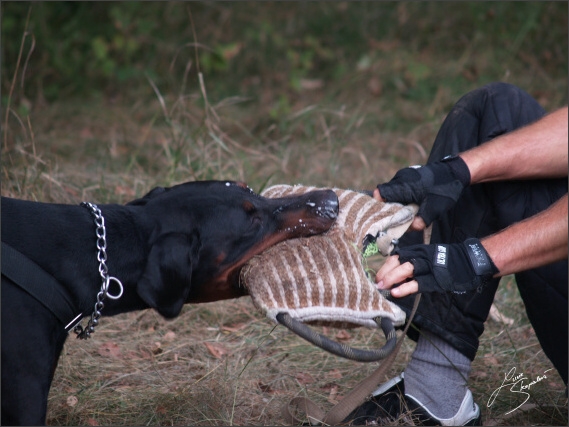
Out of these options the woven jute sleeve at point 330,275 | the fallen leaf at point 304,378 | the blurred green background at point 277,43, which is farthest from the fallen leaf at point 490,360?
the blurred green background at point 277,43

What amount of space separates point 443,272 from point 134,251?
1052 mm

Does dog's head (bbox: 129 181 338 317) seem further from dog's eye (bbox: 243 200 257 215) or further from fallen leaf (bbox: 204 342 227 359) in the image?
fallen leaf (bbox: 204 342 227 359)

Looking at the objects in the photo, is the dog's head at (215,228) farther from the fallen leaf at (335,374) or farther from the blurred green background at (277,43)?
the blurred green background at (277,43)

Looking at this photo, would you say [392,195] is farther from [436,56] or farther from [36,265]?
[436,56]

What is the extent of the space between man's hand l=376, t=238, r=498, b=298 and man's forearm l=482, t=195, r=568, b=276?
0.05 m

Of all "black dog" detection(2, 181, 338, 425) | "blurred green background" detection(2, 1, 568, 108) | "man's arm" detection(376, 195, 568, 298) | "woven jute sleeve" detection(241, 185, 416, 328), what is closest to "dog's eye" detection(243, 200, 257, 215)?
"black dog" detection(2, 181, 338, 425)

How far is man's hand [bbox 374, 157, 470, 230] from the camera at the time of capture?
8.90 feet

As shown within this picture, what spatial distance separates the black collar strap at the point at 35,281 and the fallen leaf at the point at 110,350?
1.16 metres

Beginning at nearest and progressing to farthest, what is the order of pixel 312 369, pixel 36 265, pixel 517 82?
pixel 36 265, pixel 312 369, pixel 517 82

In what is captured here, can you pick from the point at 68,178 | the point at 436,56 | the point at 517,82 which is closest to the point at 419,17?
the point at 436,56

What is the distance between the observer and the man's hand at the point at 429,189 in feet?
8.90

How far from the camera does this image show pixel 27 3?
6996 millimetres

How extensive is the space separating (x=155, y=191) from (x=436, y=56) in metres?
5.59

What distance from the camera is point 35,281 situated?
2.35 m
